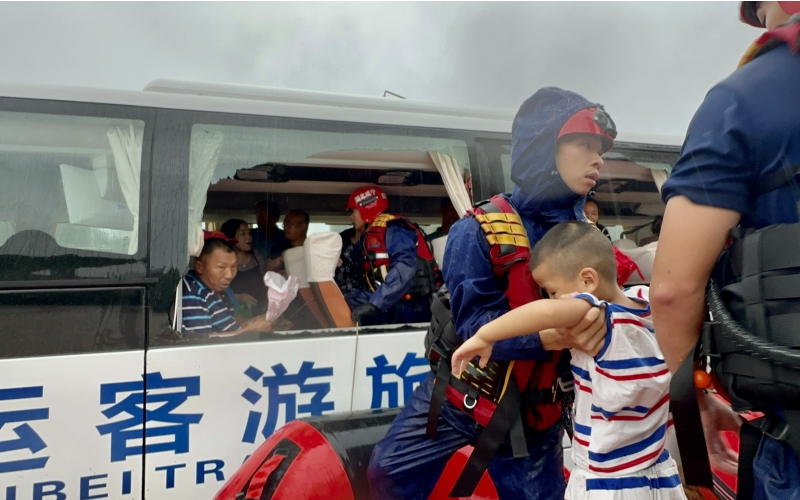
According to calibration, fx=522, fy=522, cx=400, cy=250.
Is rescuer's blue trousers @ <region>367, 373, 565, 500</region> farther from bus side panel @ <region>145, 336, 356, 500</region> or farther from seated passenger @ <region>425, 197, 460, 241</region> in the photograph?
seated passenger @ <region>425, 197, 460, 241</region>

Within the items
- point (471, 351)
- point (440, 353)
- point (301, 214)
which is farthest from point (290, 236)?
point (471, 351)

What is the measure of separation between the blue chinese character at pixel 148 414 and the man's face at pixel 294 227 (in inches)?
53.1

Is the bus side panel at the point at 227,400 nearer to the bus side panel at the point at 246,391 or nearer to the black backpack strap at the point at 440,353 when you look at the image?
the bus side panel at the point at 246,391

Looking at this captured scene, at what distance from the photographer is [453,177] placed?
105 inches

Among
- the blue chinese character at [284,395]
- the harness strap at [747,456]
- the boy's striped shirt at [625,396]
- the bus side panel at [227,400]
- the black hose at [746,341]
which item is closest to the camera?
the black hose at [746,341]

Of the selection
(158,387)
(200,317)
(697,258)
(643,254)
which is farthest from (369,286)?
(697,258)

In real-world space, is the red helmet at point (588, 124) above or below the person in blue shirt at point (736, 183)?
above

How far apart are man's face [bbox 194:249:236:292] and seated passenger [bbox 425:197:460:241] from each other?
46.0 inches

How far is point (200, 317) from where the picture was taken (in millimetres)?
2275

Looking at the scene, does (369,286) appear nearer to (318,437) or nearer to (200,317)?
(200,317)

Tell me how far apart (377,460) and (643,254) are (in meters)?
2.24

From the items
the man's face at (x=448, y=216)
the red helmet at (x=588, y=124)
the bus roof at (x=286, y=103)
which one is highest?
the bus roof at (x=286, y=103)

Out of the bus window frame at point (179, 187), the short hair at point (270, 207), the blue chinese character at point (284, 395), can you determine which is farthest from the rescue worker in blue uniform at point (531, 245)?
the short hair at point (270, 207)

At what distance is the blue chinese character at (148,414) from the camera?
6.41ft
